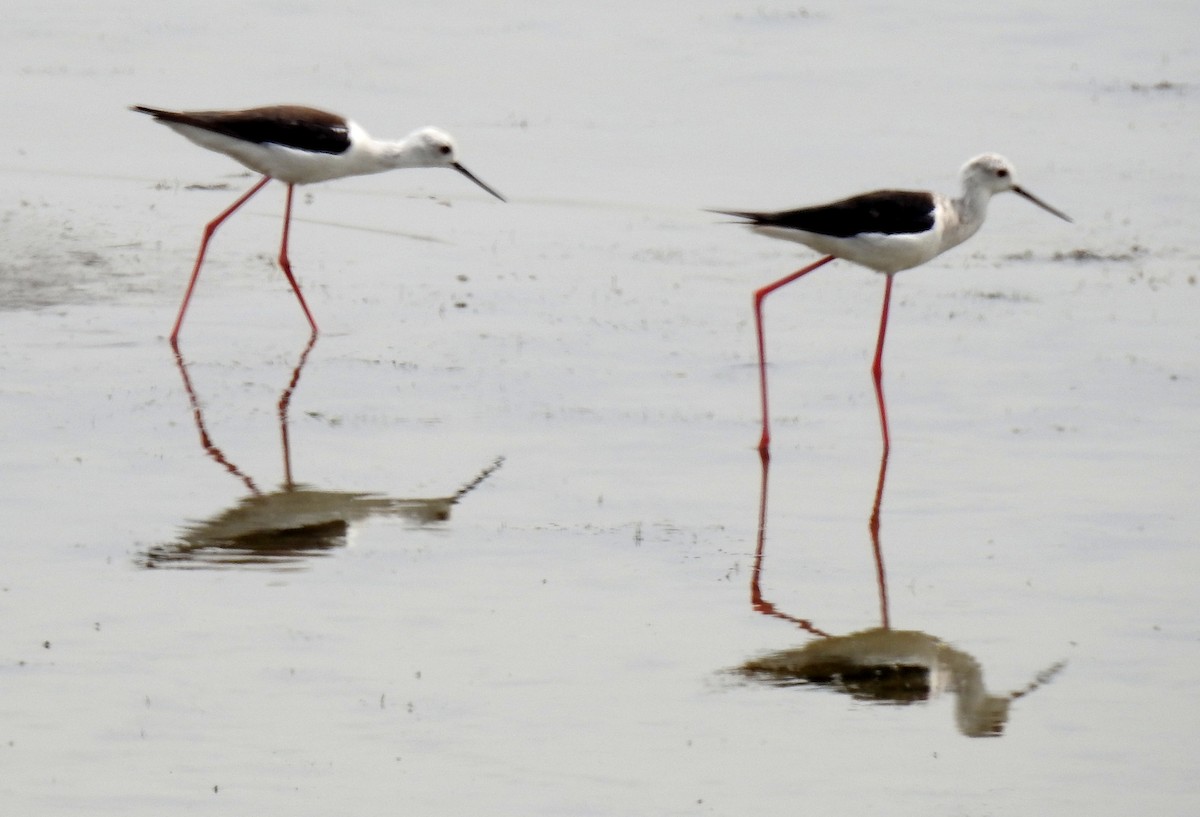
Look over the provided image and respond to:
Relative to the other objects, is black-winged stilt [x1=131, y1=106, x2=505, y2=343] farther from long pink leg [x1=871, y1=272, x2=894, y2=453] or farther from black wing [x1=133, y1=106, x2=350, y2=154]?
long pink leg [x1=871, y1=272, x2=894, y2=453]

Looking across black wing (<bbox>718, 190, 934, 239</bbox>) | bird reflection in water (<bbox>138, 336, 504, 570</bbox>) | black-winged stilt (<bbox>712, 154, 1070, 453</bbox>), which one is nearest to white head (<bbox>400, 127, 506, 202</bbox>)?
black-winged stilt (<bbox>712, 154, 1070, 453</bbox>)

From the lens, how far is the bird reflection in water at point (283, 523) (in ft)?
22.3

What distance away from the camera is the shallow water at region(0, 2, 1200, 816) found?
5332 mm

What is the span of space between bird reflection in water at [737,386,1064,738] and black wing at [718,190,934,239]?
2.86 m

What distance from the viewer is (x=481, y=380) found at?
30.9 feet

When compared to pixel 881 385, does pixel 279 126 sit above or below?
above

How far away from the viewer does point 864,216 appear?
9.10 m

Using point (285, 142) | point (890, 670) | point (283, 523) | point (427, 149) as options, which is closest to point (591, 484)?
point (283, 523)

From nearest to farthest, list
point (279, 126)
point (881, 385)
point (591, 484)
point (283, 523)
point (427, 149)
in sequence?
point (283, 523)
point (591, 484)
point (881, 385)
point (279, 126)
point (427, 149)

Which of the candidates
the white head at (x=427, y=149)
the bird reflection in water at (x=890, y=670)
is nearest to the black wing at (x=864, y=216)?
the white head at (x=427, y=149)

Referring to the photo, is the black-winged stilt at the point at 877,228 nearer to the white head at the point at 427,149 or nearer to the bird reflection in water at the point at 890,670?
the bird reflection in water at the point at 890,670

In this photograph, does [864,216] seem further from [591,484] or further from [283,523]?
[283,523]

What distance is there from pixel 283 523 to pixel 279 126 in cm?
405

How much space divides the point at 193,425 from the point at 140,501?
1171mm
